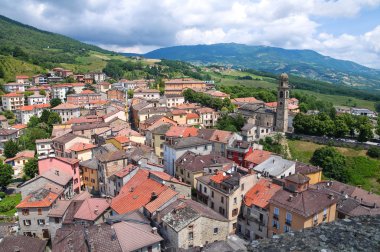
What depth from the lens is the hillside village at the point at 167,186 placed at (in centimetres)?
3145

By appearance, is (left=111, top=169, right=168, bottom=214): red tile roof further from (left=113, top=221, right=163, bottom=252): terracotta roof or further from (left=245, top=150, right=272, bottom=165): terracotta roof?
(left=245, top=150, right=272, bottom=165): terracotta roof

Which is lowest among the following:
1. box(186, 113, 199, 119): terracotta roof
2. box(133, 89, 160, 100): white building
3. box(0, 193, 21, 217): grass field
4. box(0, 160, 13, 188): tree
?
box(0, 193, 21, 217): grass field

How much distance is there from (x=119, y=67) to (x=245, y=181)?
16306 centimetres

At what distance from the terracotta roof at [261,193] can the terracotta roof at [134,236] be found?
44.5ft

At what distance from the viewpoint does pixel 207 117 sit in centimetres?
8606

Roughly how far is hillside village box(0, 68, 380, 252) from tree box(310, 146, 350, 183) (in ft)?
2.39

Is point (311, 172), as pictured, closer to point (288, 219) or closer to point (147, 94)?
point (288, 219)

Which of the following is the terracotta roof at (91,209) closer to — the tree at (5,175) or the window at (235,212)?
the window at (235,212)

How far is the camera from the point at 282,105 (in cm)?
7944

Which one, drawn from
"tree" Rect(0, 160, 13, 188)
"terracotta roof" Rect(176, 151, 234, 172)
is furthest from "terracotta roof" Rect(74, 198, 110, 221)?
"tree" Rect(0, 160, 13, 188)

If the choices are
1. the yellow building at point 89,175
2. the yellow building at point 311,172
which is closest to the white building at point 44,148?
the yellow building at point 89,175

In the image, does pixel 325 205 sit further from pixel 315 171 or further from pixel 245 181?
pixel 315 171

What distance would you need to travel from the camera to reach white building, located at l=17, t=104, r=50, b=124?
95.4 m

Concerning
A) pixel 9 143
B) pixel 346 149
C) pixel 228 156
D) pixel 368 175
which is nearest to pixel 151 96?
pixel 9 143
